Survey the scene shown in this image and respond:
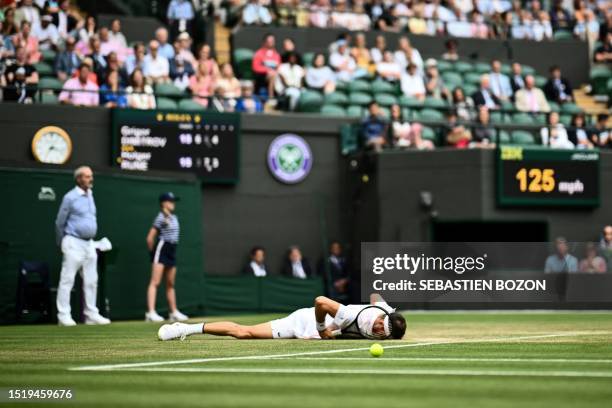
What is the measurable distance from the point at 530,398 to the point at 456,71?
22.9 meters

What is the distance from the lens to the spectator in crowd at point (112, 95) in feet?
77.3

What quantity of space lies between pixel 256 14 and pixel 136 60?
15.6 ft

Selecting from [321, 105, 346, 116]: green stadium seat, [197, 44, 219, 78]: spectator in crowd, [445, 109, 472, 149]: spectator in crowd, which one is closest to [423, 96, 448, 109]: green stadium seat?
[445, 109, 472, 149]: spectator in crowd

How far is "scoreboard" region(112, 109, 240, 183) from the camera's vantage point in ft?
77.0

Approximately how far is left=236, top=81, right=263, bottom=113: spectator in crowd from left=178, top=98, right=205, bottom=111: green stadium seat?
0.94 meters

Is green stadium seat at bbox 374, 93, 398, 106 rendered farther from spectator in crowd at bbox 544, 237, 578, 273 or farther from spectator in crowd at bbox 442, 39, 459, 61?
spectator in crowd at bbox 544, 237, 578, 273

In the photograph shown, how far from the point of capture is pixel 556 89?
2892cm

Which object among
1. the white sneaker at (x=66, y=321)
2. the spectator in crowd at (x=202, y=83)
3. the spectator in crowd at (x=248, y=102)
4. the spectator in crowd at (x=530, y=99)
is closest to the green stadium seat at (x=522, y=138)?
the spectator in crowd at (x=530, y=99)

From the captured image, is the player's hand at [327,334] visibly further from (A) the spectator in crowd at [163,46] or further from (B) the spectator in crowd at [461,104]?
(B) the spectator in crowd at [461,104]

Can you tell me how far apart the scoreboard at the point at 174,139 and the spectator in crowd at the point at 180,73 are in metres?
1.37

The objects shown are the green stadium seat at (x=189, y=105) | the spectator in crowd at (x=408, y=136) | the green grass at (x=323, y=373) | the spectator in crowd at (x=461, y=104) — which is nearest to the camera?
the green grass at (x=323, y=373)

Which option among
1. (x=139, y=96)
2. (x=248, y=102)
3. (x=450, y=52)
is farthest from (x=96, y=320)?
(x=450, y=52)

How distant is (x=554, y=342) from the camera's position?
38.7ft

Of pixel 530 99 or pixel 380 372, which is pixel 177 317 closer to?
pixel 380 372
